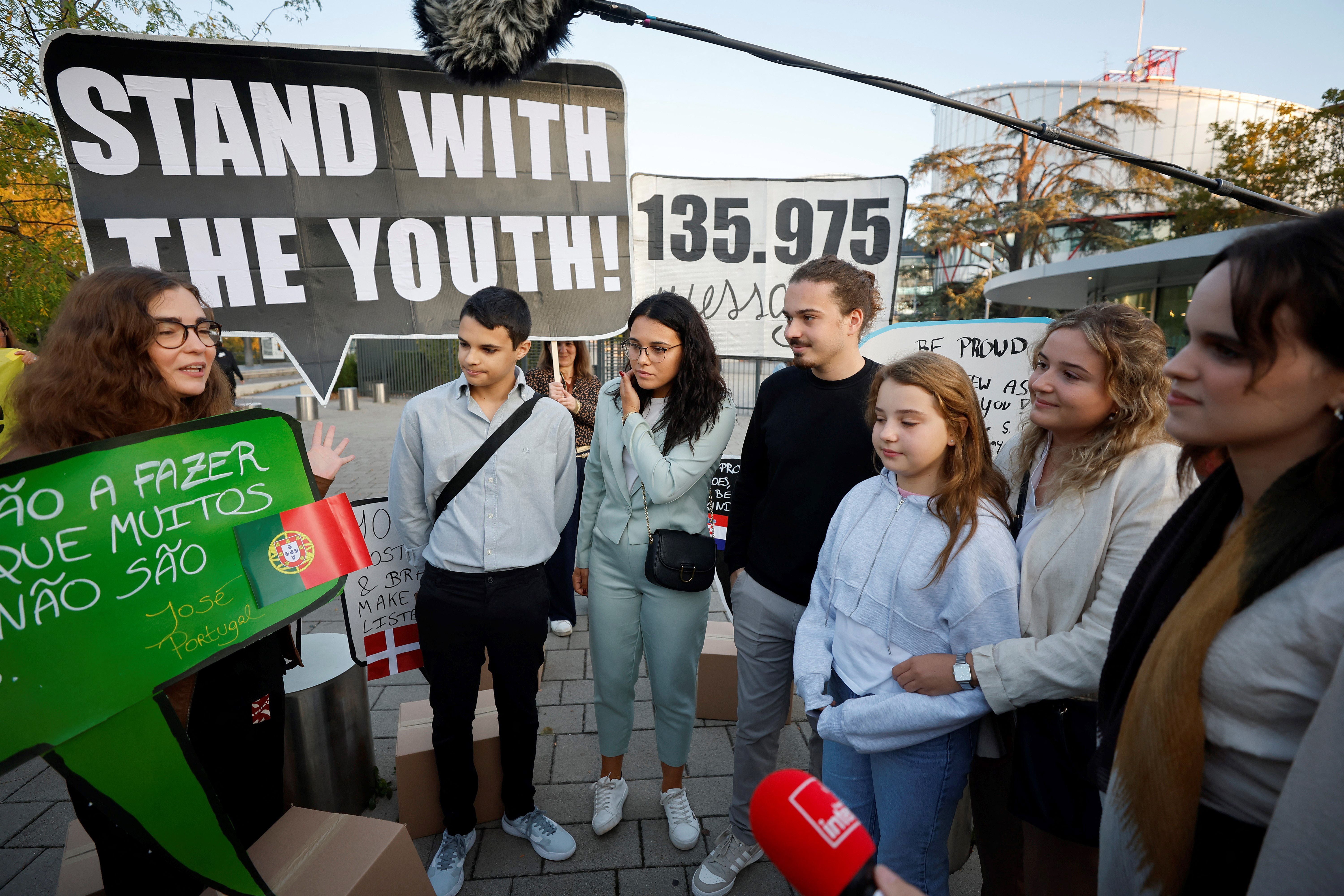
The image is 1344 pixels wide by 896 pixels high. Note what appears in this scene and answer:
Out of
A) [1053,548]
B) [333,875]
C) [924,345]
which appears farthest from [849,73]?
[333,875]

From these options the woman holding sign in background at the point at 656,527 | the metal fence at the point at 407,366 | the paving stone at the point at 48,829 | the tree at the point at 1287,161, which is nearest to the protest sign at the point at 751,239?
the woman holding sign in background at the point at 656,527

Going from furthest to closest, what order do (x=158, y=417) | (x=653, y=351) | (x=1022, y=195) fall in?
(x=1022, y=195) < (x=653, y=351) < (x=158, y=417)

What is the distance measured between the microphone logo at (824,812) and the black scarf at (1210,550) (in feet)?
2.11

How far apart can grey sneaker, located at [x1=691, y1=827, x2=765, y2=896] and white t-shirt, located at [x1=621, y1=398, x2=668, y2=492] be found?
1381 millimetres

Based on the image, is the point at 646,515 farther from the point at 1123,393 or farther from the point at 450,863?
the point at 1123,393

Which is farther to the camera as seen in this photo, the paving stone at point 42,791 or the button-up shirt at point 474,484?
the paving stone at point 42,791

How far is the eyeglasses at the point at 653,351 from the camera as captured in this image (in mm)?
2516

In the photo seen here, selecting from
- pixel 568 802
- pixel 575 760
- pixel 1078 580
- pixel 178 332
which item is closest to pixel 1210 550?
pixel 1078 580

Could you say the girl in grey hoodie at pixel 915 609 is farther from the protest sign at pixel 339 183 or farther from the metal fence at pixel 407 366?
the metal fence at pixel 407 366

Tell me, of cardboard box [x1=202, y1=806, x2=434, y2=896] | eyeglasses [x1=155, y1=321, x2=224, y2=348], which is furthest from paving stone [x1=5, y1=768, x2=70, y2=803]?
eyeglasses [x1=155, y1=321, x2=224, y2=348]

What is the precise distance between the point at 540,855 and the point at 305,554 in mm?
1543

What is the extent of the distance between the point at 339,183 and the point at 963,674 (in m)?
4.28

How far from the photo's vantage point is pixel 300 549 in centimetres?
184

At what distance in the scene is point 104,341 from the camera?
1.69m
